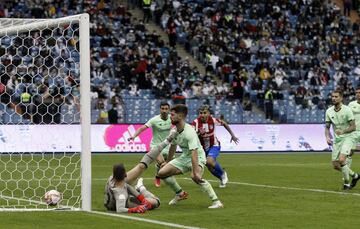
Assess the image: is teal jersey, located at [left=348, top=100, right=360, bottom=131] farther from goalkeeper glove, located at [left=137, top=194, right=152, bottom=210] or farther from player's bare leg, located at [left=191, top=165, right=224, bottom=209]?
goalkeeper glove, located at [left=137, top=194, right=152, bottom=210]

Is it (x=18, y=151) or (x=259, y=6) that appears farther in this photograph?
(x=259, y=6)

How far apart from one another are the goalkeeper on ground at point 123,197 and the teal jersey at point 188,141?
111 cm

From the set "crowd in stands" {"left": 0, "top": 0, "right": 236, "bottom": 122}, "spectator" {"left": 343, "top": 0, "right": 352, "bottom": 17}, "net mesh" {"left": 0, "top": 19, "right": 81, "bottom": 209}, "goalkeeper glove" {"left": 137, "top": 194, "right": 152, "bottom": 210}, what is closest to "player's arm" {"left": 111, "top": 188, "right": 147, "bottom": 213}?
"goalkeeper glove" {"left": 137, "top": 194, "right": 152, "bottom": 210}

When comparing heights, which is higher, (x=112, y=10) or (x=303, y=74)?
(x=112, y=10)

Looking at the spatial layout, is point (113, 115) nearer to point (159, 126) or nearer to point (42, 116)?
point (42, 116)

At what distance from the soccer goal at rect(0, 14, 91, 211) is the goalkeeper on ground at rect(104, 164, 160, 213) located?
0.37 meters

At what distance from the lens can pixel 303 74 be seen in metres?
46.8

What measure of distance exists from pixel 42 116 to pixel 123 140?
361 inches

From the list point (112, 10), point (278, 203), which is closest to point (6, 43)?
point (278, 203)

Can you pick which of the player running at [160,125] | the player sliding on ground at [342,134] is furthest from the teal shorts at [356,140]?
the player running at [160,125]

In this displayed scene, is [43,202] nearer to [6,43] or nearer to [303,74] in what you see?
[6,43]

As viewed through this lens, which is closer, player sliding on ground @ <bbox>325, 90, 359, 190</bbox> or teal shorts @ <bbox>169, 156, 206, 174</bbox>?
teal shorts @ <bbox>169, 156, 206, 174</bbox>

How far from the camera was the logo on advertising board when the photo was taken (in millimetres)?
36281

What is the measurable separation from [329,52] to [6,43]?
2722 centimetres
